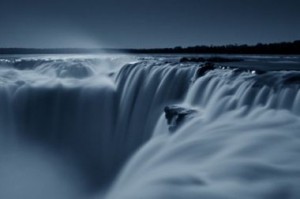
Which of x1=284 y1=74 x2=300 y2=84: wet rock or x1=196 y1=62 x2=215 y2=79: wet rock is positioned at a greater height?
x1=284 y1=74 x2=300 y2=84: wet rock

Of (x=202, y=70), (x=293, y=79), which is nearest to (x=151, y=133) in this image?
(x=202, y=70)

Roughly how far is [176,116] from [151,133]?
251cm

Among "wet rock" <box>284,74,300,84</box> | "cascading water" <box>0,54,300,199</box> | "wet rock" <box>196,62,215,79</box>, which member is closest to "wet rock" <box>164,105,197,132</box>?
"cascading water" <box>0,54,300,199</box>

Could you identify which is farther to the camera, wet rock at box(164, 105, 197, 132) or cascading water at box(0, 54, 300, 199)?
wet rock at box(164, 105, 197, 132)

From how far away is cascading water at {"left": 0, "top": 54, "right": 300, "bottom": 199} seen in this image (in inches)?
223

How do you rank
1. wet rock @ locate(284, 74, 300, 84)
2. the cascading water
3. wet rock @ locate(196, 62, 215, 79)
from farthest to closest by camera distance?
wet rock @ locate(196, 62, 215, 79)
wet rock @ locate(284, 74, 300, 84)
the cascading water

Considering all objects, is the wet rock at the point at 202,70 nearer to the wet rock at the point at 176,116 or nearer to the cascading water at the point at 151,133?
the cascading water at the point at 151,133

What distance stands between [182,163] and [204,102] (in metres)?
4.38

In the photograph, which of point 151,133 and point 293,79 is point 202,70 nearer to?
point 151,133

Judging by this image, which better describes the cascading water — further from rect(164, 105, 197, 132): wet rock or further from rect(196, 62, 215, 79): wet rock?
rect(196, 62, 215, 79): wet rock

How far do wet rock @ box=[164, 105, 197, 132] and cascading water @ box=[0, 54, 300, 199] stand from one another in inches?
1.1

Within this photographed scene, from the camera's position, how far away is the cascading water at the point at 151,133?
567 centimetres

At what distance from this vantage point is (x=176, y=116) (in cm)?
966

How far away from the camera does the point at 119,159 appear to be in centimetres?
1295
